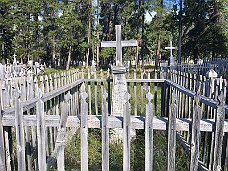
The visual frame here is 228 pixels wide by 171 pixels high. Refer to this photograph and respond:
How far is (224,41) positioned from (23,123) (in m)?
28.1

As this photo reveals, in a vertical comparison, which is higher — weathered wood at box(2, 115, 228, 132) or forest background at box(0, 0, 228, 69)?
forest background at box(0, 0, 228, 69)

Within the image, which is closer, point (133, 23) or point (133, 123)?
point (133, 123)

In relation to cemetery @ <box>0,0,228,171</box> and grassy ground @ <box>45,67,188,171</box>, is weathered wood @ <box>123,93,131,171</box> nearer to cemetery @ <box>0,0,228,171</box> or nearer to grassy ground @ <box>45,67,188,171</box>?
cemetery @ <box>0,0,228,171</box>

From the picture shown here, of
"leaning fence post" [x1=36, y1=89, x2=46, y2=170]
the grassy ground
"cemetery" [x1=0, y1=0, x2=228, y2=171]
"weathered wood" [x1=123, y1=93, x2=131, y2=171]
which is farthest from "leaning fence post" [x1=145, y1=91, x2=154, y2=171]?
the grassy ground

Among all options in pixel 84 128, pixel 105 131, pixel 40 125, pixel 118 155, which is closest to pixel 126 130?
pixel 105 131

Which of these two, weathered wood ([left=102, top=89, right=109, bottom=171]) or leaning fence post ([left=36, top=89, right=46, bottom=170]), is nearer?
weathered wood ([left=102, top=89, right=109, bottom=171])

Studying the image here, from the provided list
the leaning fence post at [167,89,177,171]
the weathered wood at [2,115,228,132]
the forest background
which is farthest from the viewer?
the forest background

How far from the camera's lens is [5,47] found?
31.0 metres

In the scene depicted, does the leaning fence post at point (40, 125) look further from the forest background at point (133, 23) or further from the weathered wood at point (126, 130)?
the forest background at point (133, 23)

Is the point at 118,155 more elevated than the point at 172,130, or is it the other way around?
→ the point at 172,130

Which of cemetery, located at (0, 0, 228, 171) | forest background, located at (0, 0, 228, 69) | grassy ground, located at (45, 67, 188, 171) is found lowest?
grassy ground, located at (45, 67, 188, 171)

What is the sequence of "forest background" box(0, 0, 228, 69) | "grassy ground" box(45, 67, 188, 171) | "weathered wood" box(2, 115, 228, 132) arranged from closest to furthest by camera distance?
"weathered wood" box(2, 115, 228, 132) → "grassy ground" box(45, 67, 188, 171) → "forest background" box(0, 0, 228, 69)

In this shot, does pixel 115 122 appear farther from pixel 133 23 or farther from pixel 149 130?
pixel 133 23

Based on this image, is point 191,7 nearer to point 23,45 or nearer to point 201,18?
point 201,18
